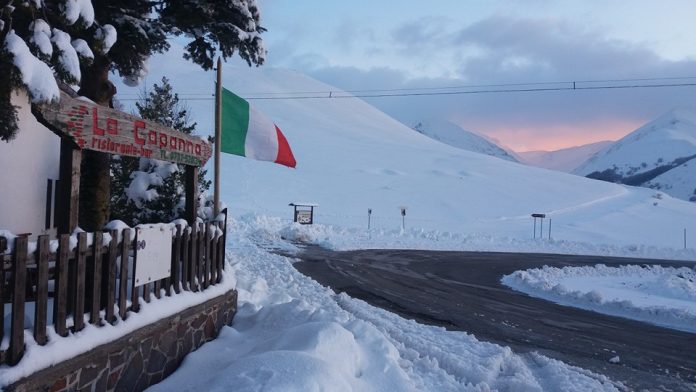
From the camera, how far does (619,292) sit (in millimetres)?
15172

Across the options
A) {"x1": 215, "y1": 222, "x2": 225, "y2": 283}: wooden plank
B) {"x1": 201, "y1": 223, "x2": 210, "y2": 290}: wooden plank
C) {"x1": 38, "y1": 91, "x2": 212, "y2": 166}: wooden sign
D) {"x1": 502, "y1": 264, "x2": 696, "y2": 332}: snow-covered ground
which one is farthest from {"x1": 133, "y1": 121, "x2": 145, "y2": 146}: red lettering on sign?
{"x1": 502, "y1": 264, "x2": 696, "y2": 332}: snow-covered ground

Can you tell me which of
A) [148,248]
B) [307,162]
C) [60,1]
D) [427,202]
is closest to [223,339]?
[148,248]

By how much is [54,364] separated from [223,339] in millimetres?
2991

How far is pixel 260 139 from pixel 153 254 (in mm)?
4443

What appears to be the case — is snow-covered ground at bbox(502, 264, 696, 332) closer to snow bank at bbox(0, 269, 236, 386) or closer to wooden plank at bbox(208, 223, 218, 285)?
wooden plank at bbox(208, 223, 218, 285)

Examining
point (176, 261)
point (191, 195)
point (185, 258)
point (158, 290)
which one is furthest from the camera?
point (191, 195)

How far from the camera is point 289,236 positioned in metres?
26.6

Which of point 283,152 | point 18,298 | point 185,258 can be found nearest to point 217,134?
point 283,152

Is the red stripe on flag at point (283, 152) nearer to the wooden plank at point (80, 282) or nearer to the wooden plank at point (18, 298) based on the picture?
→ the wooden plank at point (80, 282)

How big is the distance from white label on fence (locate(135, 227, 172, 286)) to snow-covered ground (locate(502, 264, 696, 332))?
9548 mm

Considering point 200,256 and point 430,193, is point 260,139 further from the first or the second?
A: point 430,193

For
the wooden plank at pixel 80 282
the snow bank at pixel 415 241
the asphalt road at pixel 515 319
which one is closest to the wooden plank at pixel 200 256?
the wooden plank at pixel 80 282

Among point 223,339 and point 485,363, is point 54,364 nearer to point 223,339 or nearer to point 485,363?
point 223,339

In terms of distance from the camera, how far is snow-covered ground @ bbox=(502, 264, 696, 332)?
39.0 feet
